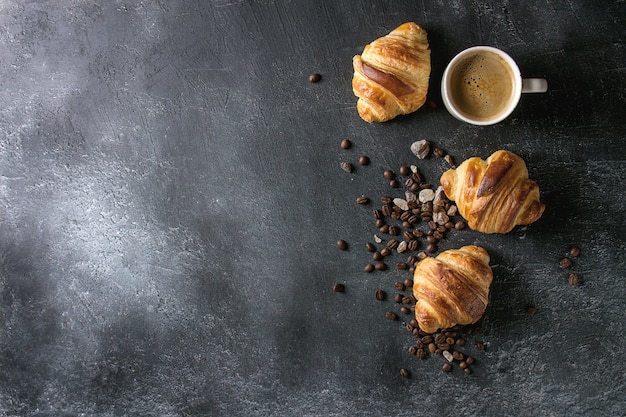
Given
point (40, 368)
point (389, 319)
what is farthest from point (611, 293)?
point (40, 368)

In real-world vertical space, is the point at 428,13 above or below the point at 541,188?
above

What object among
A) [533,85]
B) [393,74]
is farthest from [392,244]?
[533,85]

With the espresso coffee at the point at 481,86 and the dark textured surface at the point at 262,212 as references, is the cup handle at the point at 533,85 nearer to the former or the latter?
the espresso coffee at the point at 481,86

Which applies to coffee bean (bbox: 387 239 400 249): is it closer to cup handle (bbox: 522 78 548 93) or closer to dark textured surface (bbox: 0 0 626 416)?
dark textured surface (bbox: 0 0 626 416)

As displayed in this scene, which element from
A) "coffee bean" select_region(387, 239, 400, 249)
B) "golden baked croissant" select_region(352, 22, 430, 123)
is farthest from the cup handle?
"coffee bean" select_region(387, 239, 400, 249)

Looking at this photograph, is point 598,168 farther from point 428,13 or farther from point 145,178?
point 145,178

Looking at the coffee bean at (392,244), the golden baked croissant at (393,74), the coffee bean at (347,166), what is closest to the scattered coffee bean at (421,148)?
the golden baked croissant at (393,74)

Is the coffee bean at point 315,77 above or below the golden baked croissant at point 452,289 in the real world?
above
